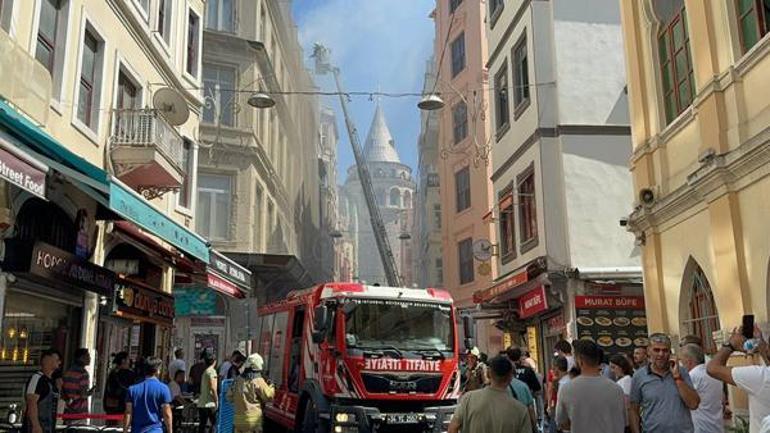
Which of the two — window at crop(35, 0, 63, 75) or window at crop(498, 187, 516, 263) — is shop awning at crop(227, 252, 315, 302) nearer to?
window at crop(498, 187, 516, 263)

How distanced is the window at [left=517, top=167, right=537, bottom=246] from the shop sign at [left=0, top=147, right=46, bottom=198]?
1360cm

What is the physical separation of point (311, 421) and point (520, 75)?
12642 millimetres

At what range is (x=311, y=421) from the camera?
12.2 m

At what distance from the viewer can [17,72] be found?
9547 mm

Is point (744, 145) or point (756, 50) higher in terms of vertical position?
point (756, 50)

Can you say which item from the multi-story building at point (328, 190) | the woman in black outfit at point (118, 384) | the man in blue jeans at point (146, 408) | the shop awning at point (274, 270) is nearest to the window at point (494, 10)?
the shop awning at point (274, 270)

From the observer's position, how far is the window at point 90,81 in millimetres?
13141

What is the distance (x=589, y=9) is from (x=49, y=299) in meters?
15.6

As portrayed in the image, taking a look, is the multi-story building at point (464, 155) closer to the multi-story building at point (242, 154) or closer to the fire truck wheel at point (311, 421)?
the multi-story building at point (242, 154)

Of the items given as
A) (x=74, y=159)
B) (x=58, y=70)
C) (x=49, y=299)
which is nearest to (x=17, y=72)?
(x=74, y=159)

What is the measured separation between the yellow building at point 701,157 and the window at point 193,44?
11759mm

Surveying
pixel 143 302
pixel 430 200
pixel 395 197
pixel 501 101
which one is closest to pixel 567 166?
pixel 501 101

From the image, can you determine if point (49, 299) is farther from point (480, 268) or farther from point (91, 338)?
point (480, 268)

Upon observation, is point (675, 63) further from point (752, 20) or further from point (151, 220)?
point (151, 220)
